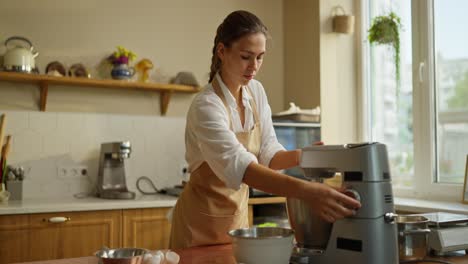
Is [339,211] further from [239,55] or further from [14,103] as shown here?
[14,103]

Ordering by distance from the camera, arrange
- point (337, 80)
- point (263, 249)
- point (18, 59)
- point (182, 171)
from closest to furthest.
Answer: point (263, 249) → point (18, 59) → point (182, 171) → point (337, 80)

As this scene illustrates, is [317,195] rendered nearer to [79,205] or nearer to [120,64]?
[79,205]

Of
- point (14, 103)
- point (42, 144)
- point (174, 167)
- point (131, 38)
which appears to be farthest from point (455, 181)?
point (14, 103)

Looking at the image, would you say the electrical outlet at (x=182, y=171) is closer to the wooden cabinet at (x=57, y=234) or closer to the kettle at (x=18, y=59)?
the wooden cabinet at (x=57, y=234)

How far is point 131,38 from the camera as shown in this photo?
137 inches

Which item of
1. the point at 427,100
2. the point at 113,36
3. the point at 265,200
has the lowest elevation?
the point at 265,200

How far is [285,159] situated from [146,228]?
4.58ft

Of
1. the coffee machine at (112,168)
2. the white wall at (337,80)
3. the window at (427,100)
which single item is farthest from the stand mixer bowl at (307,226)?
the white wall at (337,80)

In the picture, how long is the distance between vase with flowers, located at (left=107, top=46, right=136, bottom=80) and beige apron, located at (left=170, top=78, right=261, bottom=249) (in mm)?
1732

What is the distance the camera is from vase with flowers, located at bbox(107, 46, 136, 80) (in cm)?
328

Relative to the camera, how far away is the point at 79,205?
265cm

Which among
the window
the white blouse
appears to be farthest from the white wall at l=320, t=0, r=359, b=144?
the white blouse

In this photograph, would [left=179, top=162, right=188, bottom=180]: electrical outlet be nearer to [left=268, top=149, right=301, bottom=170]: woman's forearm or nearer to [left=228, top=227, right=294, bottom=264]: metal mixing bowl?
[left=268, top=149, right=301, bottom=170]: woman's forearm

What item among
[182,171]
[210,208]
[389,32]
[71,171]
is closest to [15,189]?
[71,171]
